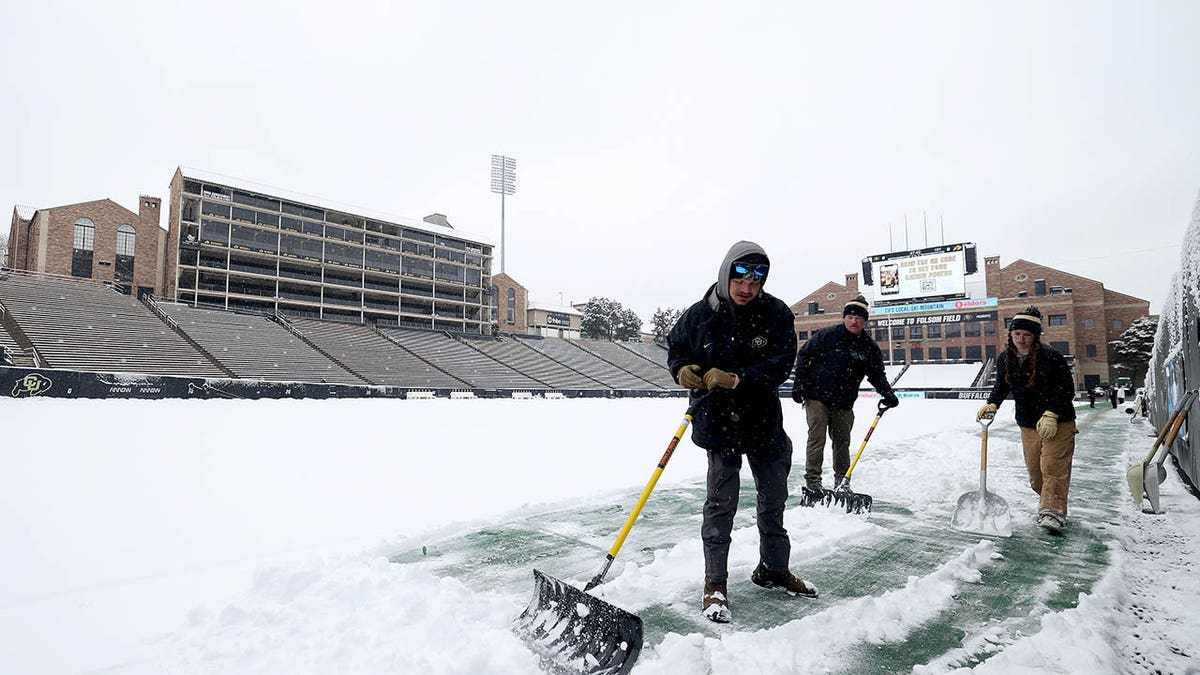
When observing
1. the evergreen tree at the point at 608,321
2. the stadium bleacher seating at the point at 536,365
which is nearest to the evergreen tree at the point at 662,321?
the evergreen tree at the point at 608,321

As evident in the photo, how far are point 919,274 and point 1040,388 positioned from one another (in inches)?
1467

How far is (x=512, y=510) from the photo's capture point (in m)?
4.86

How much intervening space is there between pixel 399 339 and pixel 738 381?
3714 cm

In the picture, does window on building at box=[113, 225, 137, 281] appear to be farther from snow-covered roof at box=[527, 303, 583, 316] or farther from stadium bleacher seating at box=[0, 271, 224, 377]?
snow-covered roof at box=[527, 303, 583, 316]

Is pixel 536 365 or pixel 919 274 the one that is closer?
pixel 919 274

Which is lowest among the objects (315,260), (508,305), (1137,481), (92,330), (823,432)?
(1137,481)

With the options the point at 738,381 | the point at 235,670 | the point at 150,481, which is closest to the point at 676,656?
the point at 738,381

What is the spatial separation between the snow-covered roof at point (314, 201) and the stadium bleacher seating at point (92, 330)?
12.1 metres

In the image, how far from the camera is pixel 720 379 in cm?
273

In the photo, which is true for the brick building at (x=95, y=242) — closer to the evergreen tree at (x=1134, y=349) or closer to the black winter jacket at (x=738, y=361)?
the black winter jacket at (x=738, y=361)

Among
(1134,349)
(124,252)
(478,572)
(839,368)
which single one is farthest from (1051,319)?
(124,252)

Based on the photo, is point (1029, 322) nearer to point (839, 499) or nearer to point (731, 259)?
point (839, 499)

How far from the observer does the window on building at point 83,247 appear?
35.8m

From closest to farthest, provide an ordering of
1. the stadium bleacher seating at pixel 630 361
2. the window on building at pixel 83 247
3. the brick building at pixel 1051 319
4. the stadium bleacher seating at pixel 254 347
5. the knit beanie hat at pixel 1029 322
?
1. the knit beanie hat at pixel 1029 322
2. the stadium bleacher seating at pixel 254 347
3. the window on building at pixel 83 247
4. the stadium bleacher seating at pixel 630 361
5. the brick building at pixel 1051 319
